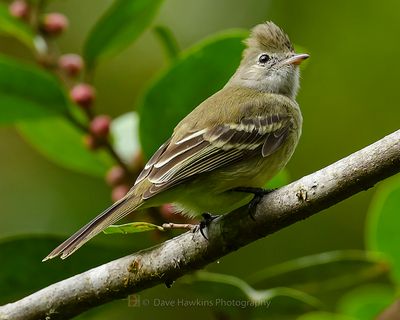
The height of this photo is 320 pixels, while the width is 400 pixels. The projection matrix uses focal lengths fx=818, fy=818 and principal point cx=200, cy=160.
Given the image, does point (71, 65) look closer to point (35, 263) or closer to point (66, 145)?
point (66, 145)

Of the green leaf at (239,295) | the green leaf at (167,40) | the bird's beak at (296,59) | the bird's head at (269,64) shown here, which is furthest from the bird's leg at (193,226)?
the bird's head at (269,64)

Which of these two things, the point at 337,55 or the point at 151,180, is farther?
the point at 337,55

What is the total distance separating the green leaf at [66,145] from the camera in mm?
3209

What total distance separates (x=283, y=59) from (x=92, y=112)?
4.53 ft

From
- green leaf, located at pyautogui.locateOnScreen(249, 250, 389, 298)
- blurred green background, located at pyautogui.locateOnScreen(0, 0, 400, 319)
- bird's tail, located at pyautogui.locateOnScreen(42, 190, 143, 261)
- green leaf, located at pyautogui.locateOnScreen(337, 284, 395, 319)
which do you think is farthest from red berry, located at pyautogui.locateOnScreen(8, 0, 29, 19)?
blurred green background, located at pyautogui.locateOnScreen(0, 0, 400, 319)

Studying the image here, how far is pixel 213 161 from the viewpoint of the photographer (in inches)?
127

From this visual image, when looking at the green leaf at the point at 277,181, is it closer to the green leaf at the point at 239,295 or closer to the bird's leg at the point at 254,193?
the bird's leg at the point at 254,193

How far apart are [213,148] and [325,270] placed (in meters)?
0.74

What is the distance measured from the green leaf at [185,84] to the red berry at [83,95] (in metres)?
0.19

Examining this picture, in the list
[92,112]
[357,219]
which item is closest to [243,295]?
[92,112]

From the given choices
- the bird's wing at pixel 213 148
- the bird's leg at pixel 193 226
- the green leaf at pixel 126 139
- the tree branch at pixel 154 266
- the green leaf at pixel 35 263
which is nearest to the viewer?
the tree branch at pixel 154 266

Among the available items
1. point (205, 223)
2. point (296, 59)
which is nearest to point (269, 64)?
point (296, 59)

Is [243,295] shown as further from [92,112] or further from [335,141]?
[335,141]

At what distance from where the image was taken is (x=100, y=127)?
2955 mm
